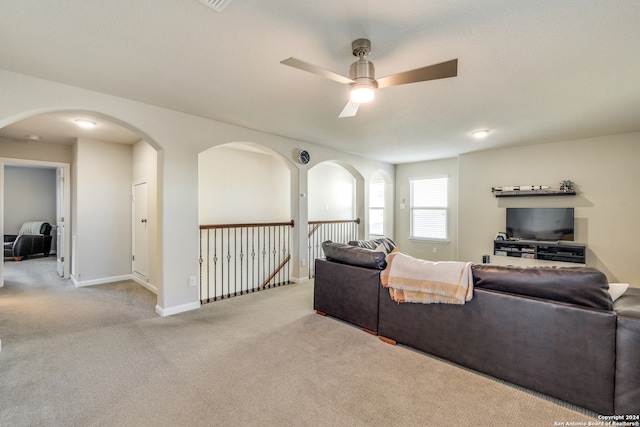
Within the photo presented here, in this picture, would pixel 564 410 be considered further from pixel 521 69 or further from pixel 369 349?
pixel 521 69

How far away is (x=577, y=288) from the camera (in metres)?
1.92

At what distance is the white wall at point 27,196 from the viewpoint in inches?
316

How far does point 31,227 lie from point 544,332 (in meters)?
11.0

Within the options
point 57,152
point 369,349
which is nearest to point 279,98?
point 369,349

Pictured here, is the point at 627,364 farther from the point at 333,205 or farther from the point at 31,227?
the point at 31,227

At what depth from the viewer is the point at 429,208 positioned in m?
7.08

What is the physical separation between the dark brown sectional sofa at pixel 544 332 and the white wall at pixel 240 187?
12.0 ft

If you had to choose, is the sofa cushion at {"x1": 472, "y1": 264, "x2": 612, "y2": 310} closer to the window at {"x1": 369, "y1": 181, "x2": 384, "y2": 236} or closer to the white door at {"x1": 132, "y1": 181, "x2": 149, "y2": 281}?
the white door at {"x1": 132, "y1": 181, "x2": 149, "y2": 281}

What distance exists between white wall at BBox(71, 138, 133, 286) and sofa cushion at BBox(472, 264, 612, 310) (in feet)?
19.0

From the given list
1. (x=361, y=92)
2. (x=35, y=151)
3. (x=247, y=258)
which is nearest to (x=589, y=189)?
(x=361, y=92)

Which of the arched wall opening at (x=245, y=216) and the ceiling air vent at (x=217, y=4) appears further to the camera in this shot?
the arched wall opening at (x=245, y=216)

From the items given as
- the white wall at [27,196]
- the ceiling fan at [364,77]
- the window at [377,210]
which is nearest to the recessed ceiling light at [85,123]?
the ceiling fan at [364,77]

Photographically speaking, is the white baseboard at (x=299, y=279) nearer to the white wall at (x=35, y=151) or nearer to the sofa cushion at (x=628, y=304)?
the sofa cushion at (x=628, y=304)

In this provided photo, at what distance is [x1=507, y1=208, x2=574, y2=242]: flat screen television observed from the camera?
16.2 feet
